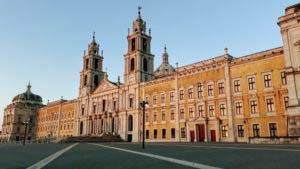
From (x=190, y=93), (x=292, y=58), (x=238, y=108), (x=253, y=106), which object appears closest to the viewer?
(x=292, y=58)

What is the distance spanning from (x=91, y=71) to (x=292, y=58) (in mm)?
48826

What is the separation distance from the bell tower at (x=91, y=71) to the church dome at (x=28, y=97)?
4072cm

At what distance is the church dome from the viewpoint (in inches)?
3730

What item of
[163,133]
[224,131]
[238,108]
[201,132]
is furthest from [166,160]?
[163,133]

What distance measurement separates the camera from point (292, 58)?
90.7 ft

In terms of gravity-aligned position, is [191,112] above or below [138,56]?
below

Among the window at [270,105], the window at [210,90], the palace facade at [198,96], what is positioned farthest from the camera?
the window at [210,90]

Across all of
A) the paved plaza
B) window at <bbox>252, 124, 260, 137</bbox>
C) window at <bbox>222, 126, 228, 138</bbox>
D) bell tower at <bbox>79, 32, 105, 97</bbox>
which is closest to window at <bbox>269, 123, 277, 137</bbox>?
window at <bbox>252, 124, 260, 137</bbox>

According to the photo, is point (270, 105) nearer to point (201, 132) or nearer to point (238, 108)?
point (238, 108)

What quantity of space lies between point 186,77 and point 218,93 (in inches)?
261

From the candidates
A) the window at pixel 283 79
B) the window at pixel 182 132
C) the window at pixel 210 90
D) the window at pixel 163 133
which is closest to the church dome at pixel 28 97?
the window at pixel 163 133

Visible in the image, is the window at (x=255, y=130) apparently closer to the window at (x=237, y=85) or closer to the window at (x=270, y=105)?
the window at (x=270, y=105)

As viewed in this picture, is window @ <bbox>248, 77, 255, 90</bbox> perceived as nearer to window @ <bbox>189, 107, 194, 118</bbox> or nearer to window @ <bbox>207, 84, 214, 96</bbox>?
window @ <bbox>207, 84, 214, 96</bbox>

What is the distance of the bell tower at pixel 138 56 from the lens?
168ft
